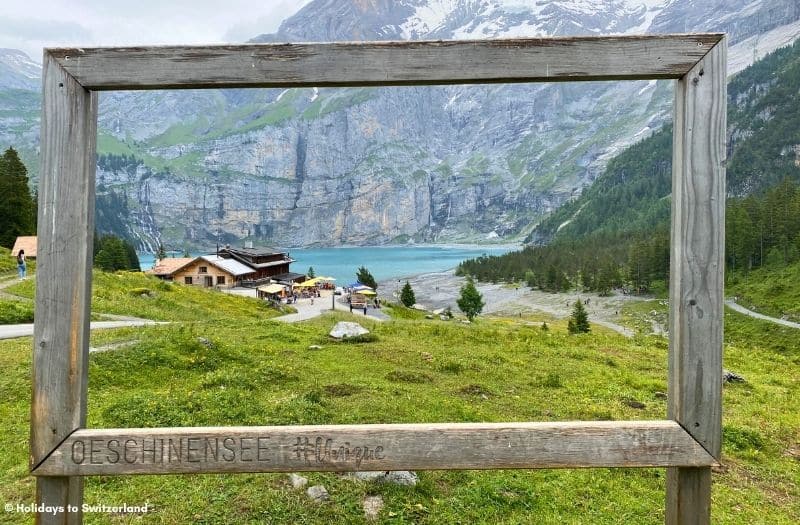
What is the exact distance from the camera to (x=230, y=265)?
2344 inches

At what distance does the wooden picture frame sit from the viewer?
2.94 m

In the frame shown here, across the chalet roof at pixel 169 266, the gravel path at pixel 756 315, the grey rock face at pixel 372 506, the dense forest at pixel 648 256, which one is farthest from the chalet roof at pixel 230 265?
the gravel path at pixel 756 315

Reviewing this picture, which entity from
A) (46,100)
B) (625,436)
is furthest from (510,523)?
(46,100)

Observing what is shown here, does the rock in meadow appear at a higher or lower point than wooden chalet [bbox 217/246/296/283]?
lower

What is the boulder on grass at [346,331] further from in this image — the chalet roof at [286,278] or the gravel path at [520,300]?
the gravel path at [520,300]

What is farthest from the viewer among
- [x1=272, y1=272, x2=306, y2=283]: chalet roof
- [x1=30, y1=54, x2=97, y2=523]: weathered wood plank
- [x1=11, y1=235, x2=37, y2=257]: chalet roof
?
[x1=272, y1=272, x2=306, y2=283]: chalet roof

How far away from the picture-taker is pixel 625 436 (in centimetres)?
301

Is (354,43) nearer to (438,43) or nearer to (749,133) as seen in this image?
(438,43)

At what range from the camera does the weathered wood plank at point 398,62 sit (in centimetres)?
303

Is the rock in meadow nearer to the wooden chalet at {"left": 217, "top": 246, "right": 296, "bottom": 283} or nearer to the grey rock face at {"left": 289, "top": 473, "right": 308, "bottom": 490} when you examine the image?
the grey rock face at {"left": 289, "top": 473, "right": 308, "bottom": 490}

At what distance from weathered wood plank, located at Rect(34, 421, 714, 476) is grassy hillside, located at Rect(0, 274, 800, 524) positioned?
→ 1806 mm

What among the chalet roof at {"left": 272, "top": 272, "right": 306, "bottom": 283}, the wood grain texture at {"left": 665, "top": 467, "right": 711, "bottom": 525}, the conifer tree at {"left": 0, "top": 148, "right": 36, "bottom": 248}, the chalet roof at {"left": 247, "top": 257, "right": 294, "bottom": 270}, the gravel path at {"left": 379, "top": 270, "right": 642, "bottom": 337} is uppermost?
the conifer tree at {"left": 0, "top": 148, "right": 36, "bottom": 248}
